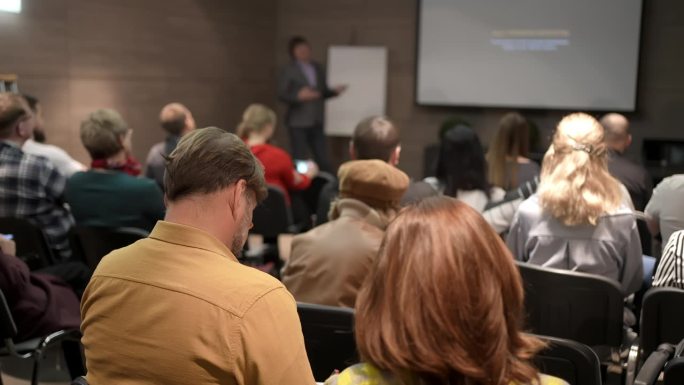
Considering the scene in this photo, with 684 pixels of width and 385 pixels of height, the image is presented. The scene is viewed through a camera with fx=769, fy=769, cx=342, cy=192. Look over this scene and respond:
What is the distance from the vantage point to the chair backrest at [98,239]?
10.8 ft

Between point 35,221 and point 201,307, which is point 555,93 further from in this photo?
point 201,307

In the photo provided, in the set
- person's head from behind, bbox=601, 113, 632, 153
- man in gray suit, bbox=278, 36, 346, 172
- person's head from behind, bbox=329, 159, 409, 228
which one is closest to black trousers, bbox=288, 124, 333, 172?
man in gray suit, bbox=278, 36, 346, 172

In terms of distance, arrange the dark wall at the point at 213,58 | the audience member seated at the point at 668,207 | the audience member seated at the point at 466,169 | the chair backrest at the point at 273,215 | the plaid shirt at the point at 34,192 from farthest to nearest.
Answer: the dark wall at the point at 213,58
the chair backrest at the point at 273,215
the audience member seated at the point at 466,169
the plaid shirt at the point at 34,192
the audience member seated at the point at 668,207

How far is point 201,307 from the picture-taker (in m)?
1.51

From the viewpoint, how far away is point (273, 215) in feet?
16.1

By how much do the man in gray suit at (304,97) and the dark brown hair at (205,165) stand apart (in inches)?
279

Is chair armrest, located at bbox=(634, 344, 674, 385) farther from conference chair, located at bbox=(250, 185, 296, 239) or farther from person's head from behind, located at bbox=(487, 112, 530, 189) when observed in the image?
conference chair, located at bbox=(250, 185, 296, 239)

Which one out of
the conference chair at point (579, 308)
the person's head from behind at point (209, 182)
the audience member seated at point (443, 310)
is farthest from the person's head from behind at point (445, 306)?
the conference chair at point (579, 308)

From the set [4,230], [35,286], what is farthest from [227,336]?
[4,230]

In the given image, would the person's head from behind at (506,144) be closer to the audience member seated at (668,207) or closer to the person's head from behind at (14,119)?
the audience member seated at (668,207)

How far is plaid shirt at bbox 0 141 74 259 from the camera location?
12.4 ft

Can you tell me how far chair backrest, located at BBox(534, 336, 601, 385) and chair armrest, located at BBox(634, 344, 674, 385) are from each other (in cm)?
21

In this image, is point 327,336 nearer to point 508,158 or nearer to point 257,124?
point 508,158

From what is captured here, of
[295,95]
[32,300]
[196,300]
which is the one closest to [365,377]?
[196,300]
